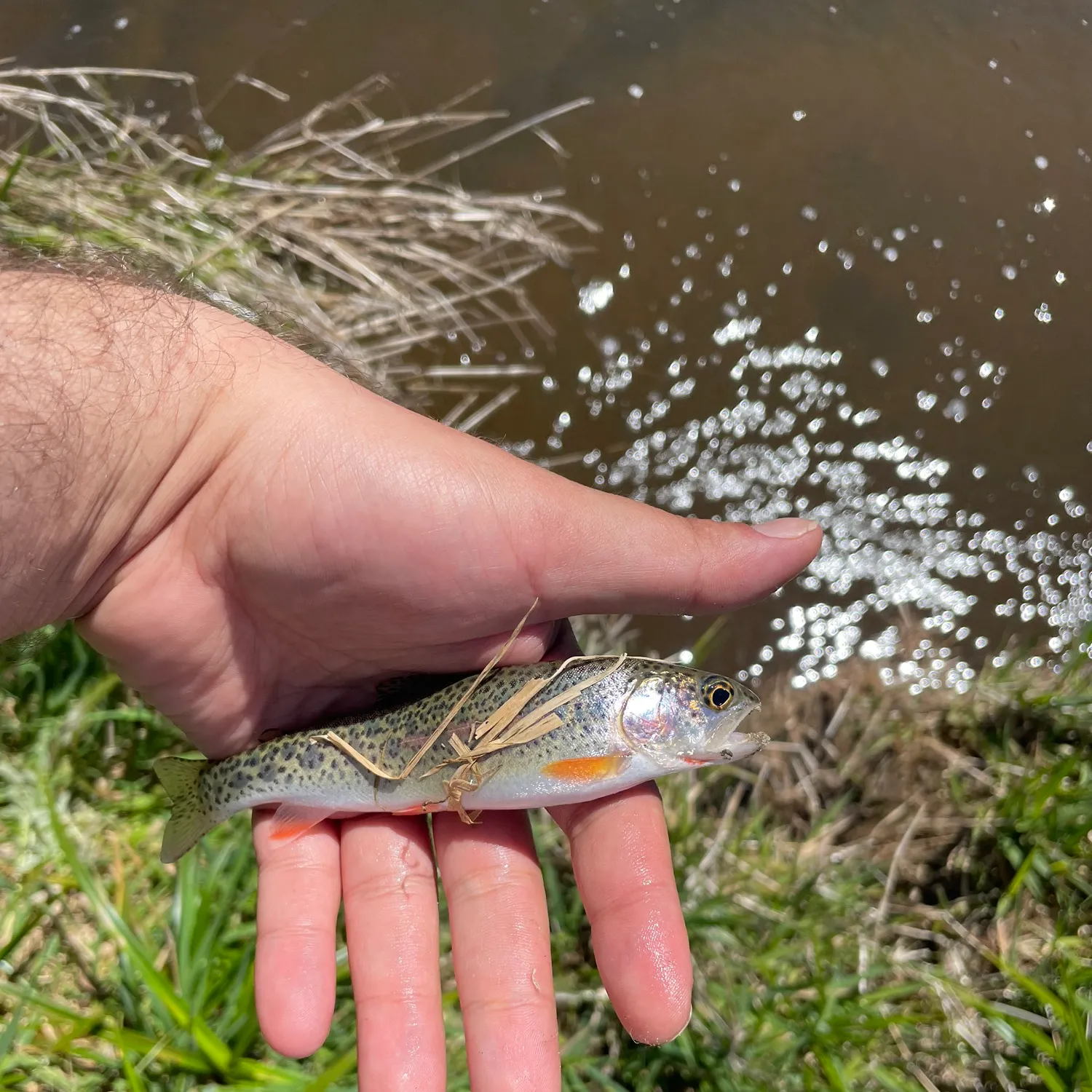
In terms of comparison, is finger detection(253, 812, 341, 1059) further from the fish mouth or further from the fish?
the fish mouth

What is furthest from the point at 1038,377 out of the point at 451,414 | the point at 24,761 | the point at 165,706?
the point at 24,761

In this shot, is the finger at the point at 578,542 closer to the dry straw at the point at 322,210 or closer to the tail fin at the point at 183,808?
the tail fin at the point at 183,808

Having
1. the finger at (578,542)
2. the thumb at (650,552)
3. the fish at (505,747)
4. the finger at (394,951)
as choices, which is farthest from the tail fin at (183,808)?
the thumb at (650,552)

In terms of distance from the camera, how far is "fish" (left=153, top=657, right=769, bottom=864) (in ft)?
10.4

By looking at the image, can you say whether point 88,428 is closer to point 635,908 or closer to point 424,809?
point 424,809

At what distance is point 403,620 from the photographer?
3.31 m

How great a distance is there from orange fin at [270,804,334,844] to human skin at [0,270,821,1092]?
6 centimetres

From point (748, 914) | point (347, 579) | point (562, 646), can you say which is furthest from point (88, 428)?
point (748, 914)

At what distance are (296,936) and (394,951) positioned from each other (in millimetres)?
365

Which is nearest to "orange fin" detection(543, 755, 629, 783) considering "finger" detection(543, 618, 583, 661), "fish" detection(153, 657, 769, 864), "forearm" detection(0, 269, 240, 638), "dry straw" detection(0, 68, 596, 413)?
"fish" detection(153, 657, 769, 864)

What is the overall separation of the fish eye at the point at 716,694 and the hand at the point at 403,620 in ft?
1.02

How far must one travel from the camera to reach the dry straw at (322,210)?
4941 mm

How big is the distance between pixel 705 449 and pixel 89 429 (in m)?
3.40

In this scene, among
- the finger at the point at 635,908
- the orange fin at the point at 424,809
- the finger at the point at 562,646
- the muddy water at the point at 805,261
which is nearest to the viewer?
the finger at the point at 635,908
